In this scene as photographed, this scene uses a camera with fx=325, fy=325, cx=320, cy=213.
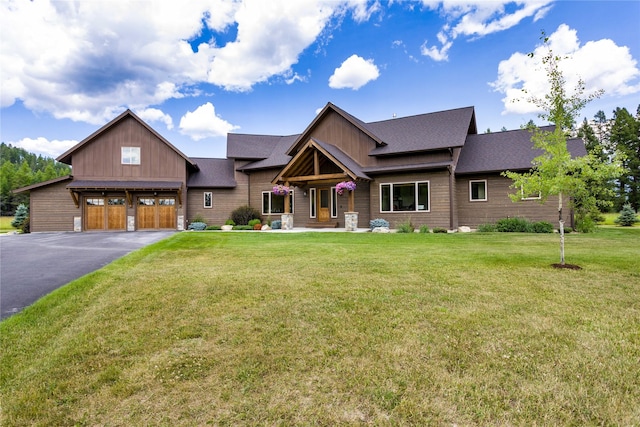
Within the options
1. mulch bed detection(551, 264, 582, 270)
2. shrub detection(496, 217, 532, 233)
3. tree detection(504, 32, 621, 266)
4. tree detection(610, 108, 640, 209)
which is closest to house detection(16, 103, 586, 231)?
shrub detection(496, 217, 532, 233)

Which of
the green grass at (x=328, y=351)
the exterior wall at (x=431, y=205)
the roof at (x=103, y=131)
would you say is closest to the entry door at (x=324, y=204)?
the exterior wall at (x=431, y=205)

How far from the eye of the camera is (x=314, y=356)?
3021 millimetres

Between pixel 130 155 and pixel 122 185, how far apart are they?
234 cm

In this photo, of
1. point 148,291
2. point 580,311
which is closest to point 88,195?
point 148,291

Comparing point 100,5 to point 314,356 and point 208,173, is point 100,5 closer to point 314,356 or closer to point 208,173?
point 314,356

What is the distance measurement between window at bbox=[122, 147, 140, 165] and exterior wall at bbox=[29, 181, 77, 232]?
3798 millimetres

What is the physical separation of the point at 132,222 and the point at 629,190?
47.2 metres

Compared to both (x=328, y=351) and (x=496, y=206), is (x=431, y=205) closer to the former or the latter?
(x=496, y=206)

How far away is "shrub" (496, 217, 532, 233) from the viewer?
1533 cm

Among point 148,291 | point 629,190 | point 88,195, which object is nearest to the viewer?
point 148,291

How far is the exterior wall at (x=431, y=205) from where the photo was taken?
55.4 ft

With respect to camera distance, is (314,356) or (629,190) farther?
(629,190)

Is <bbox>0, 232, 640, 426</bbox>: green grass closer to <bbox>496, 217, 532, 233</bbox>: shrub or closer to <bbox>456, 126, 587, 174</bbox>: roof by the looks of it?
<bbox>496, 217, 532, 233</bbox>: shrub

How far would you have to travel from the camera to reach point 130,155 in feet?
69.5
